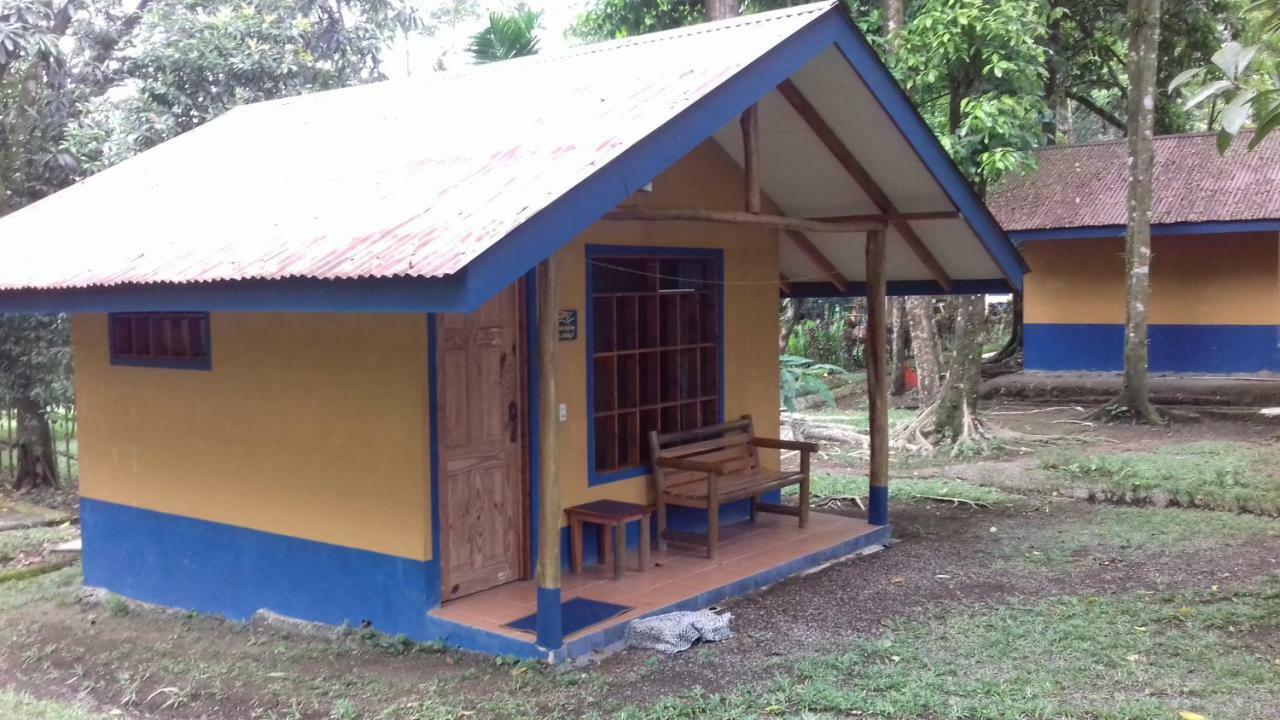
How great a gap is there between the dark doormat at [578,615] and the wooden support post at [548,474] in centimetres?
29

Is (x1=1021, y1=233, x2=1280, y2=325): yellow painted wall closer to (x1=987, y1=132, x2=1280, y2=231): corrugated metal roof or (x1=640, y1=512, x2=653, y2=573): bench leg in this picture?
(x1=987, y1=132, x2=1280, y2=231): corrugated metal roof

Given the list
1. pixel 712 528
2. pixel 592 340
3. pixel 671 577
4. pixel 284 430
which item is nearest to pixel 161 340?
pixel 284 430

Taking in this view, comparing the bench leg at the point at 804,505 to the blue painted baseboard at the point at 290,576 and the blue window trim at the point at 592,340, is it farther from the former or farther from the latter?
the blue window trim at the point at 592,340

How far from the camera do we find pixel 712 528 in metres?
7.60

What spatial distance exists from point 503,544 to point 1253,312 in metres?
14.9

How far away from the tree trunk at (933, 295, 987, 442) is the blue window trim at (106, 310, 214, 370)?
28.0ft

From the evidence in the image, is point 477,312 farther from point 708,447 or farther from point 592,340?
point 708,447

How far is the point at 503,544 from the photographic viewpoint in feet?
23.2

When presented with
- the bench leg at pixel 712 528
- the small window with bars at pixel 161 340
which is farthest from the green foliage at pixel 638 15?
the bench leg at pixel 712 528

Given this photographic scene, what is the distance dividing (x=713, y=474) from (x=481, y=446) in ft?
5.26

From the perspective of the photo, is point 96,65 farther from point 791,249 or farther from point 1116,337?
point 1116,337

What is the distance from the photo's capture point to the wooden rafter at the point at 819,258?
957 cm

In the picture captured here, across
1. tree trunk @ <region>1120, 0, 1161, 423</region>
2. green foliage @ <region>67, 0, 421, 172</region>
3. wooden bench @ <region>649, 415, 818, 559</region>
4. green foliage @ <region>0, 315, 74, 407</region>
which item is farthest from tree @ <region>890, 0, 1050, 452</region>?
green foliage @ <region>0, 315, 74, 407</region>

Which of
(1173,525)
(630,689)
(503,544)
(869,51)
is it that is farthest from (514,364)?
(1173,525)
